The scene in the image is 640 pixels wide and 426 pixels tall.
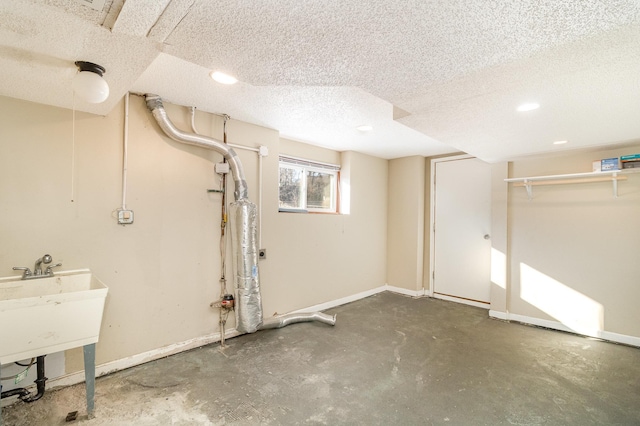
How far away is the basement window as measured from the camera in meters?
3.65

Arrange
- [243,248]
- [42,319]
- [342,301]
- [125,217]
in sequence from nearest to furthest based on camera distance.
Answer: [42,319]
[125,217]
[243,248]
[342,301]

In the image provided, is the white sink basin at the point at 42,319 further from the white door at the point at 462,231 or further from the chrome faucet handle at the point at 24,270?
the white door at the point at 462,231

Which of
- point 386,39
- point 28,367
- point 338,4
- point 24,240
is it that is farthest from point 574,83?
point 28,367

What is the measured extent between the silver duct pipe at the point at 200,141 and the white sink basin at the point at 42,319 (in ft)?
4.39

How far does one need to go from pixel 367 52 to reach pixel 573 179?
3.20 meters

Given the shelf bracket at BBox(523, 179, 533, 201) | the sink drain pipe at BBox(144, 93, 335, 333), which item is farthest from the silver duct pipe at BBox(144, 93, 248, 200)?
the shelf bracket at BBox(523, 179, 533, 201)

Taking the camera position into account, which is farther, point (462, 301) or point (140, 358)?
point (462, 301)

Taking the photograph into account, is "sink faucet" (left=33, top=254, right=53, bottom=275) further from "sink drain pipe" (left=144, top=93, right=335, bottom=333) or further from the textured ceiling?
"sink drain pipe" (left=144, top=93, right=335, bottom=333)

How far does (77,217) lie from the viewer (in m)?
2.08

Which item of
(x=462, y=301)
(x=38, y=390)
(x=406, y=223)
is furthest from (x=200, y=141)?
(x=462, y=301)

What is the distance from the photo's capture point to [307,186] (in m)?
3.88

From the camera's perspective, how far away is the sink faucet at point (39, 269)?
6.08 ft

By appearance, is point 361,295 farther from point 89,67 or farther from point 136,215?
point 89,67

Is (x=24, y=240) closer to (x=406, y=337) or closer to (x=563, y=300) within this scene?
(x=406, y=337)
